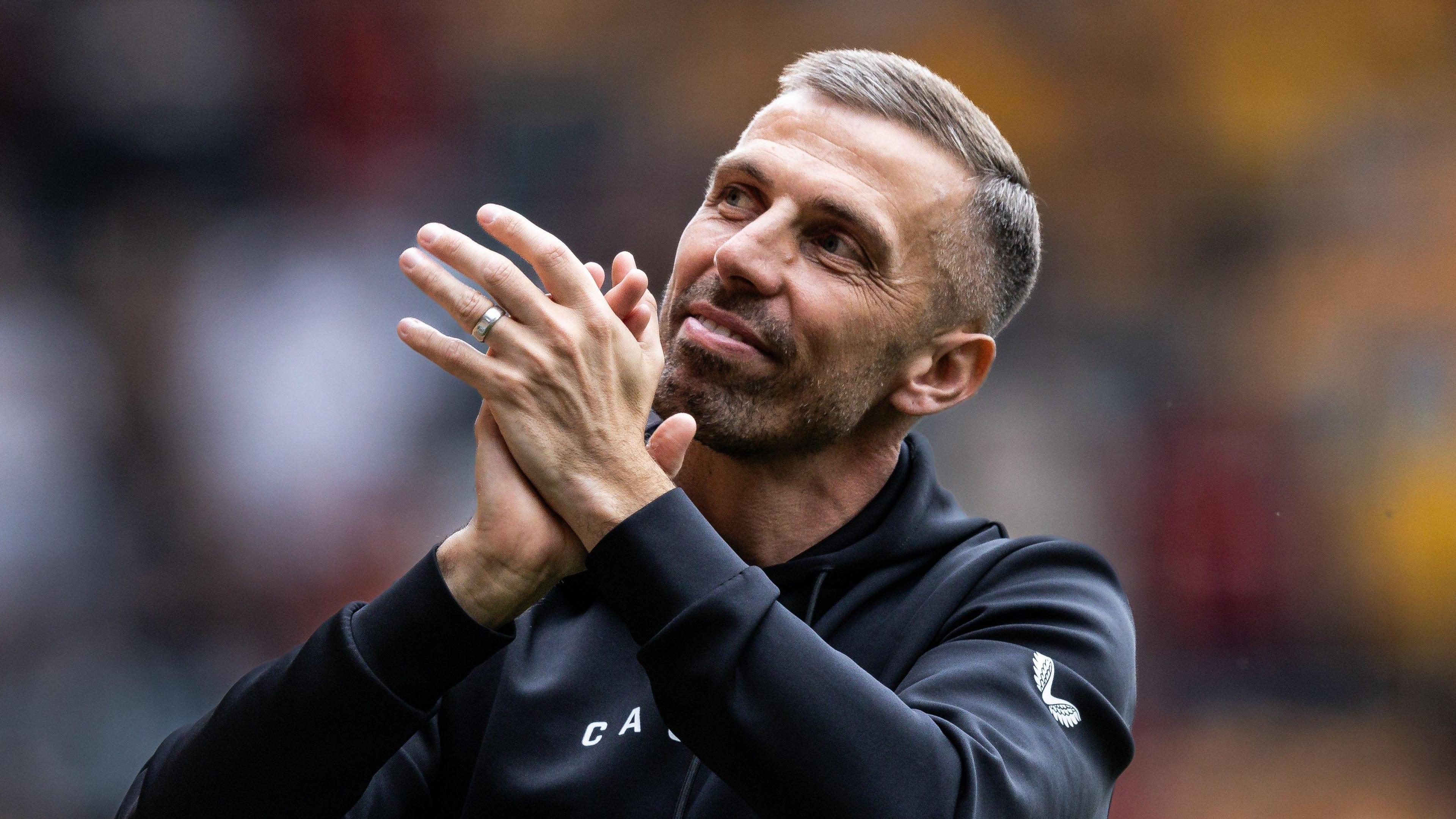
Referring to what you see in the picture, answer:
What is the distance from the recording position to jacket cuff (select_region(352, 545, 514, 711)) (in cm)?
134

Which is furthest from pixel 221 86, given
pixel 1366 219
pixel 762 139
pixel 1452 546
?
pixel 1452 546

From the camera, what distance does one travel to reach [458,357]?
52.2 inches

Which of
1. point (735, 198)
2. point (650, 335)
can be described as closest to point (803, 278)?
point (735, 198)

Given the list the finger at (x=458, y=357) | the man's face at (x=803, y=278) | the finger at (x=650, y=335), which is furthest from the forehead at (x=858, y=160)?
the finger at (x=458, y=357)

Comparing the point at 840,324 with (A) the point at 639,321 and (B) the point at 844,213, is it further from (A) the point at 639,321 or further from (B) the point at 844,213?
(A) the point at 639,321

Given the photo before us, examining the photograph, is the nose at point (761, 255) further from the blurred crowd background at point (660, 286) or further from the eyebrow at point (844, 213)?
the blurred crowd background at point (660, 286)

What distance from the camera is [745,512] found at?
6.41 ft

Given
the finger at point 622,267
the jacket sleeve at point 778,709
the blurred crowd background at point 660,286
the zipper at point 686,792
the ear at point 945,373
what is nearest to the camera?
the jacket sleeve at point 778,709

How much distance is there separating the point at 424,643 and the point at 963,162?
117 cm

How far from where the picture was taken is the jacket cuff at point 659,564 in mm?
1236

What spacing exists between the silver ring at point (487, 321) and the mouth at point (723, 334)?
517mm

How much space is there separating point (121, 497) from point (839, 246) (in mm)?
3064

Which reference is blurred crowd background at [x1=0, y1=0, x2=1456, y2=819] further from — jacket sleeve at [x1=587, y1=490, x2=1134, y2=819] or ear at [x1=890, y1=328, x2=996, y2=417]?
jacket sleeve at [x1=587, y1=490, x2=1134, y2=819]

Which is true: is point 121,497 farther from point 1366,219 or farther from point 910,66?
point 1366,219
